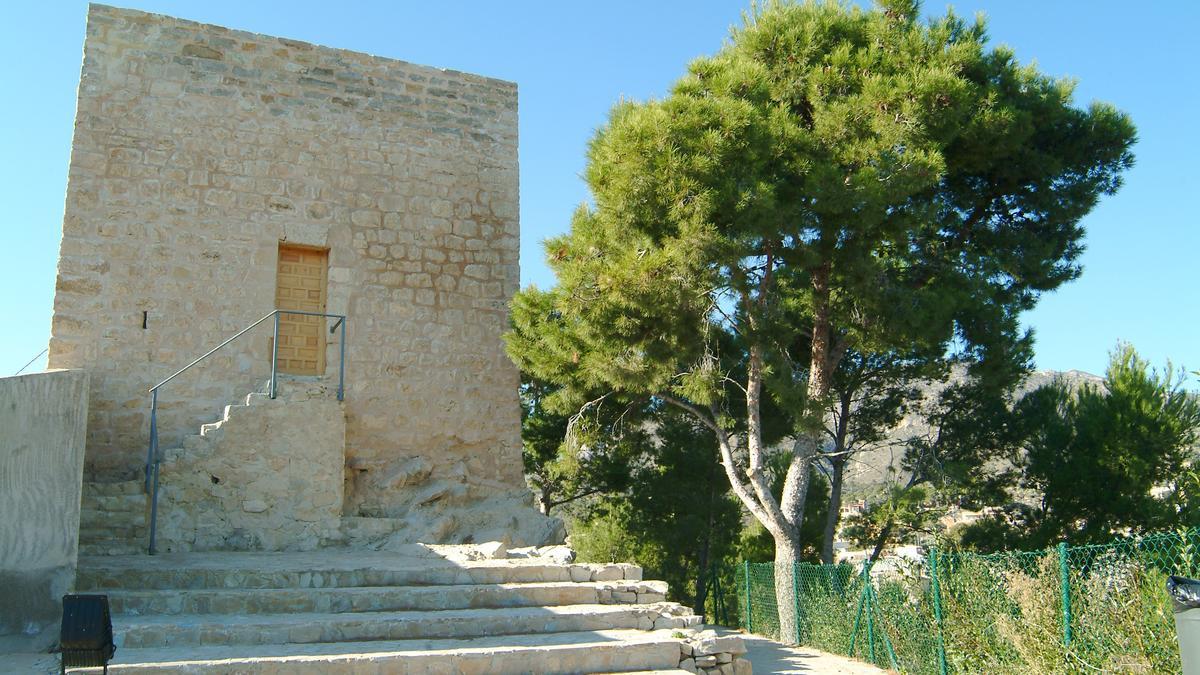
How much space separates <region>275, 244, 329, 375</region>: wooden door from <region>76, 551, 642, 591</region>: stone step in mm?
2254

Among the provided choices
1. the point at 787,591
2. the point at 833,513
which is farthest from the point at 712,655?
the point at 833,513

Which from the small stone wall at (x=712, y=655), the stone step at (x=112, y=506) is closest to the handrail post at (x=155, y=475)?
the stone step at (x=112, y=506)

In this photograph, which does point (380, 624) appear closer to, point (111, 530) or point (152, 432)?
point (111, 530)

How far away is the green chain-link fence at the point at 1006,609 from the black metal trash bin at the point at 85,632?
5492 mm

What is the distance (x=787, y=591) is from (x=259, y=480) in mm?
5742

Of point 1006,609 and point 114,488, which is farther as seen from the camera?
point 114,488

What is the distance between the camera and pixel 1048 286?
11.2 meters

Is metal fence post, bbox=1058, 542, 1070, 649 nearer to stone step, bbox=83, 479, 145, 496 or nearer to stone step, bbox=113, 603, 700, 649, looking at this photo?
stone step, bbox=113, 603, 700, 649

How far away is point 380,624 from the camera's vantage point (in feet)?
20.5

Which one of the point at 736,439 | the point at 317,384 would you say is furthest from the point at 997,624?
the point at 736,439

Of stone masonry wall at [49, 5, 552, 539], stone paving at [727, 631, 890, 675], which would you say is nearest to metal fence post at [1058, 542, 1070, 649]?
stone paving at [727, 631, 890, 675]

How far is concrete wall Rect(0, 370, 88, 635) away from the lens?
562cm

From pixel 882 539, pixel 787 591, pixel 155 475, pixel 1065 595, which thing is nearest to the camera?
pixel 1065 595

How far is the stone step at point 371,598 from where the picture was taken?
636 cm
